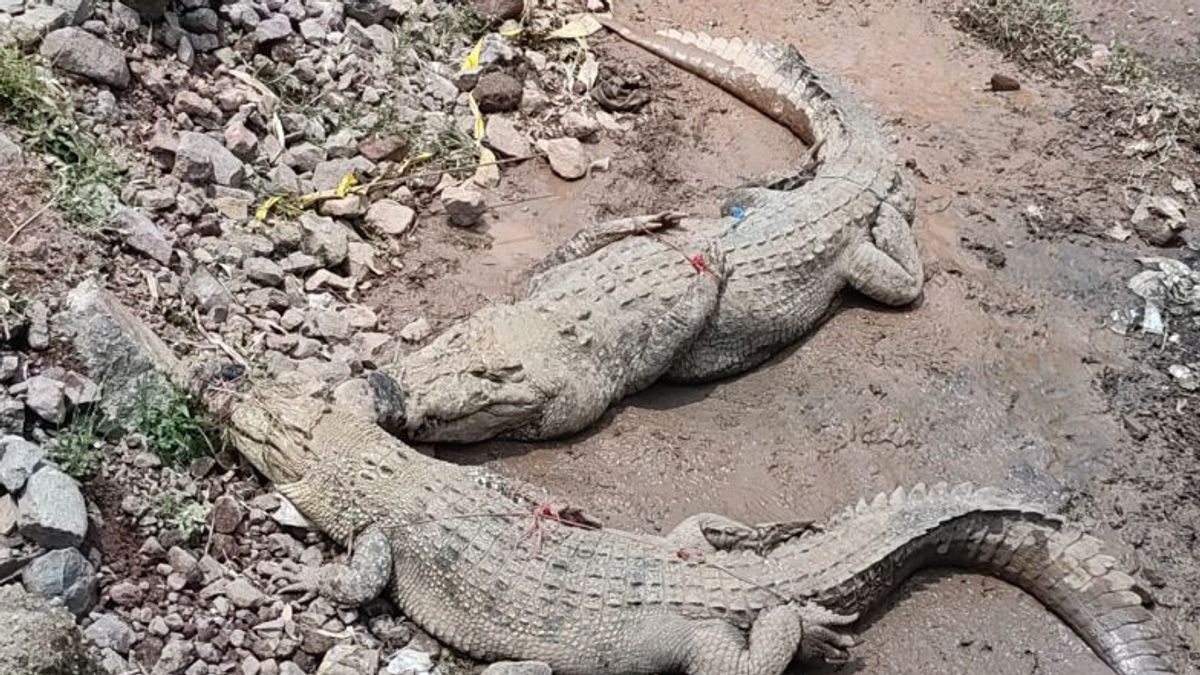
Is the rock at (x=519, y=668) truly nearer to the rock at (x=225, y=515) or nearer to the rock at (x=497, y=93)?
the rock at (x=225, y=515)

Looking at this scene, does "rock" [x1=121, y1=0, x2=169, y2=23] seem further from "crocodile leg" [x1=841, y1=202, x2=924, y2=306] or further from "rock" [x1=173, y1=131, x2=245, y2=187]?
"crocodile leg" [x1=841, y1=202, x2=924, y2=306]

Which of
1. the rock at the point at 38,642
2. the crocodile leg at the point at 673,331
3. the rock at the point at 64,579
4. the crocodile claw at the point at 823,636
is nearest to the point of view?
the rock at the point at 38,642

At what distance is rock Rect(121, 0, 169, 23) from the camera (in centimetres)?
666

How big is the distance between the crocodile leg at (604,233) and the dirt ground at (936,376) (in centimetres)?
23

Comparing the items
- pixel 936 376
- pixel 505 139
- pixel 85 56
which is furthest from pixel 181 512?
pixel 936 376

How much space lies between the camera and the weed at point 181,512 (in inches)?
188

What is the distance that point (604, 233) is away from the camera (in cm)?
658

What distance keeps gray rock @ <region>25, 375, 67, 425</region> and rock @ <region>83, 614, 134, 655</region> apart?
813mm

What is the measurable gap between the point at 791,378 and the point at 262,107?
3258mm

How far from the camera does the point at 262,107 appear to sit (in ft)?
22.7

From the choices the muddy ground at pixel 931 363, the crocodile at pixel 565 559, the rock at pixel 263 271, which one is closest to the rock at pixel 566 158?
the muddy ground at pixel 931 363

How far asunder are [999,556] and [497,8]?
189 inches

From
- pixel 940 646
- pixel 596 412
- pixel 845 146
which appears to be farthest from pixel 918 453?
pixel 845 146

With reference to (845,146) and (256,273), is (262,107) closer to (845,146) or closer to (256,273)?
(256,273)
